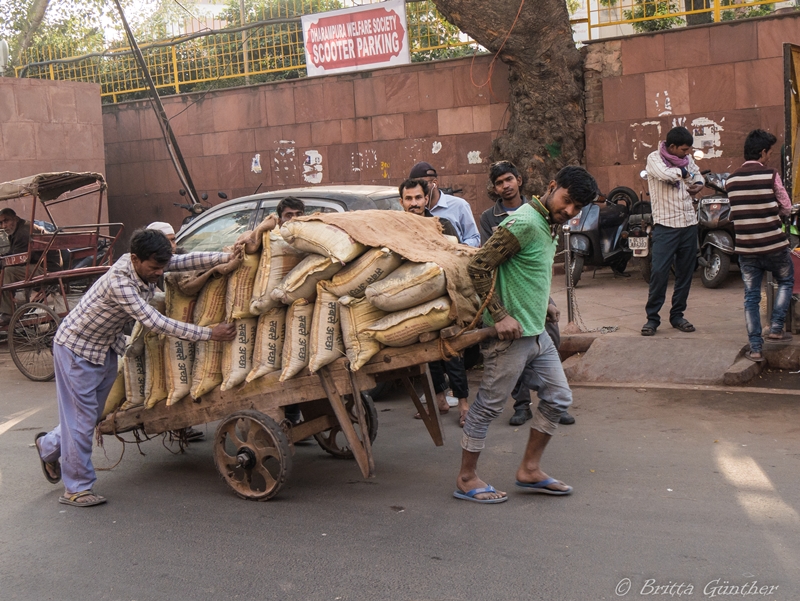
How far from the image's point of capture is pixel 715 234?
9711 millimetres

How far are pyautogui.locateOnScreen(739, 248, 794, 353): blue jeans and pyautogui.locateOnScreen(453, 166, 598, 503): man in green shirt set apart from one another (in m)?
2.95

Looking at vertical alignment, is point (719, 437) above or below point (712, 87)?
below

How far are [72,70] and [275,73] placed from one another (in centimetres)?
434

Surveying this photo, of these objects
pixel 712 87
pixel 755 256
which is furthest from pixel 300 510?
pixel 712 87

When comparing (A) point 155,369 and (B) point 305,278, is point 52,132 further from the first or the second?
(B) point 305,278

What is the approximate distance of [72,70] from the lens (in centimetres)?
1580

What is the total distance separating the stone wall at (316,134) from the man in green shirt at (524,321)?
7.94m

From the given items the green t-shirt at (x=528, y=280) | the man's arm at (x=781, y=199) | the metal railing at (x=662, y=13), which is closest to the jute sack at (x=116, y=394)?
the green t-shirt at (x=528, y=280)

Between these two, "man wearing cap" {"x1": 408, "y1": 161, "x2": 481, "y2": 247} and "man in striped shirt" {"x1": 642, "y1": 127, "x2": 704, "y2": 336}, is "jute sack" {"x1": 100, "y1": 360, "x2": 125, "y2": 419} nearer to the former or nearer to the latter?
"man wearing cap" {"x1": 408, "y1": 161, "x2": 481, "y2": 247}

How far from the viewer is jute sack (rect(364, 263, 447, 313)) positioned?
402cm

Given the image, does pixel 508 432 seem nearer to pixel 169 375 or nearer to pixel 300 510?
pixel 300 510

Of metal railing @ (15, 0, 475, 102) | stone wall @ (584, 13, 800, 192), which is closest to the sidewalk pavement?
stone wall @ (584, 13, 800, 192)

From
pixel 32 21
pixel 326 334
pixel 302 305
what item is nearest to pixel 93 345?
pixel 302 305

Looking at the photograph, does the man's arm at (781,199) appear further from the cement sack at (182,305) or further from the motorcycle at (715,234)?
the cement sack at (182,305)
